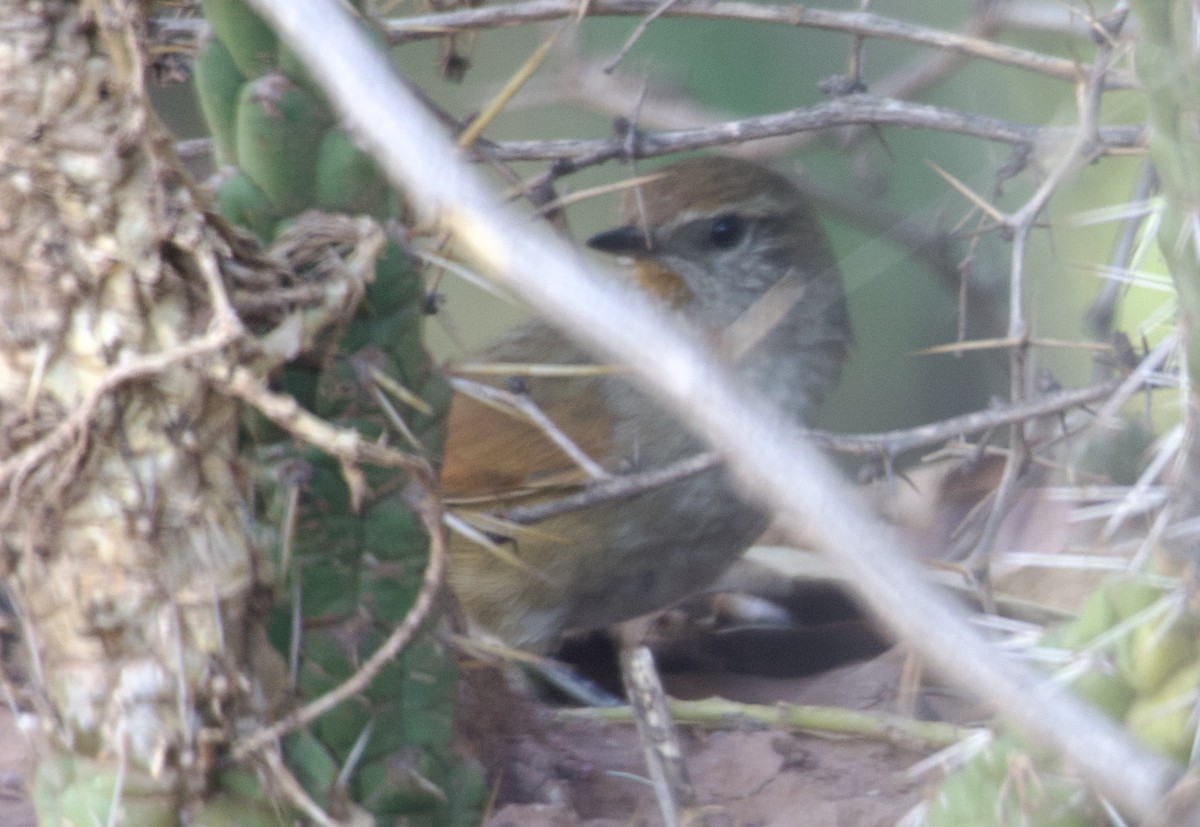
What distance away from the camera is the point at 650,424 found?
3.27m

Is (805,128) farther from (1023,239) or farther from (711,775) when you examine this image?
(711,775)

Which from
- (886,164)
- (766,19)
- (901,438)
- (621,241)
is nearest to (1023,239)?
(901,438)

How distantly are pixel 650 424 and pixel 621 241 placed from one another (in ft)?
1.69

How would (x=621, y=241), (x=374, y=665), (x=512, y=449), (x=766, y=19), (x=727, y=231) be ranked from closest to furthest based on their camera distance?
(x=374, y=665), (x=766, y=19), (x=512, y=449), (x=621, y=241), (x=727, y=231)

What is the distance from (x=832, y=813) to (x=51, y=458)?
1423 millimetres

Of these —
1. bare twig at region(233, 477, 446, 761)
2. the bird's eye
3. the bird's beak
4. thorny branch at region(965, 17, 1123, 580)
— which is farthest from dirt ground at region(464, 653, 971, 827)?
the bird's eye

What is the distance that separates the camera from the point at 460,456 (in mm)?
3199

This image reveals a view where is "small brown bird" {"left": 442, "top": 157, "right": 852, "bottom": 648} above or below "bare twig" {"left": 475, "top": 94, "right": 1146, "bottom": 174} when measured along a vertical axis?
below

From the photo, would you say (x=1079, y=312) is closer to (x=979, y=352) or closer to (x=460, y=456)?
(x=979, y=352)

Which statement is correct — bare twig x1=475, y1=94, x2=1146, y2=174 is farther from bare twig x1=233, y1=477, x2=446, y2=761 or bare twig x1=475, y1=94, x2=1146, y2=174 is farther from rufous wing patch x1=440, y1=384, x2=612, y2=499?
bare twig x1=233, y1=477, x2=446, y2=761

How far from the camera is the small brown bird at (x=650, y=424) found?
3137mm

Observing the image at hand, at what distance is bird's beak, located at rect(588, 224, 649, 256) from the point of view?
3422 mm

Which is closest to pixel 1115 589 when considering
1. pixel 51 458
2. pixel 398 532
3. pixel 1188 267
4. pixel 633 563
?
pixel 1188 267

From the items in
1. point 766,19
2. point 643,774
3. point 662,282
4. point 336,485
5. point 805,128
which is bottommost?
point 643,774
